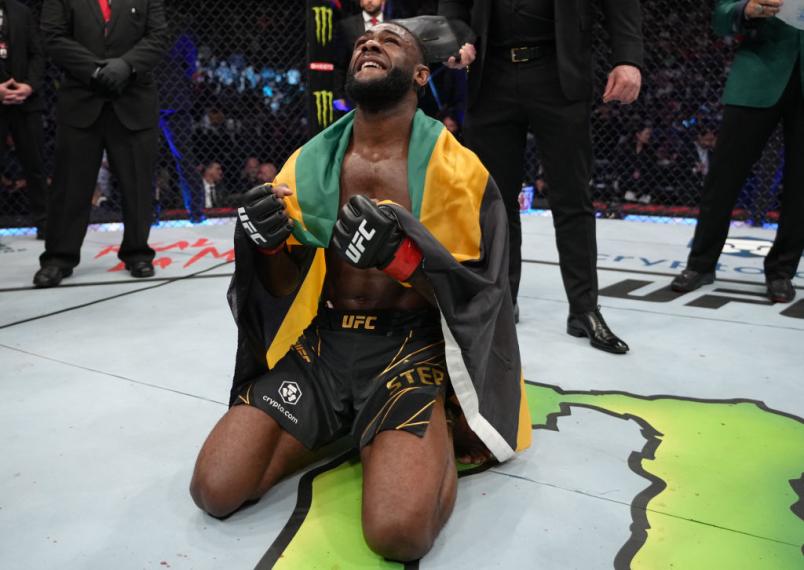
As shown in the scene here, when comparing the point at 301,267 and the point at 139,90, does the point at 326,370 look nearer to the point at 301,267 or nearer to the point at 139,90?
the point at 301,267

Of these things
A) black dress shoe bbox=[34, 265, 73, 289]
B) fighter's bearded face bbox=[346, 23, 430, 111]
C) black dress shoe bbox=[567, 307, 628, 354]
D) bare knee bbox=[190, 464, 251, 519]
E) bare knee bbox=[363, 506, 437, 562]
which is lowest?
black dress shoe bbox=[34, 265, 73, 289]

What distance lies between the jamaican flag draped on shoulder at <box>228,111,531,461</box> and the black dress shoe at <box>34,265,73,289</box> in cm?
198

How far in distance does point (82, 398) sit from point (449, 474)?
109 centimetres

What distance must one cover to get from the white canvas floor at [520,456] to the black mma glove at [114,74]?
0.87 meters

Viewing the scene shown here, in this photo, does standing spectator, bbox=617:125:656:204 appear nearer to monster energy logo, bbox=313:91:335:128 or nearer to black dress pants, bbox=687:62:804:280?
black dress pants, bbox=687:62:804:280

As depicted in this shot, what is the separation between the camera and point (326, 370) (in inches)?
61.7

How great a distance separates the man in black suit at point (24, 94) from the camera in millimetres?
3816

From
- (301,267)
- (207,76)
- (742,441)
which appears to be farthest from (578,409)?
(207,76)

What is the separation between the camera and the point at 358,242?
1.25 meters

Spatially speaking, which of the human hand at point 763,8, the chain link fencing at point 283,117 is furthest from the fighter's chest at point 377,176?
the chain link fencing at point 283,117

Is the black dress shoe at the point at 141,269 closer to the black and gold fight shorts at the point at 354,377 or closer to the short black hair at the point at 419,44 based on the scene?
the black and gold fight shorts at the point at 354,377

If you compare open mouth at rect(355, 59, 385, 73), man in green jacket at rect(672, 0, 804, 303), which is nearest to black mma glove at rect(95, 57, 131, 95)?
open mouth at rect(355, 59, 385, 73)

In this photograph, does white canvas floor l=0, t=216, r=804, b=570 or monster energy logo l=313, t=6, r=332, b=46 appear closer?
white canvas floor l=0, t=216, r=804, b=570

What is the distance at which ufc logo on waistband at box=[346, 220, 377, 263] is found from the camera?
4.07 ft
